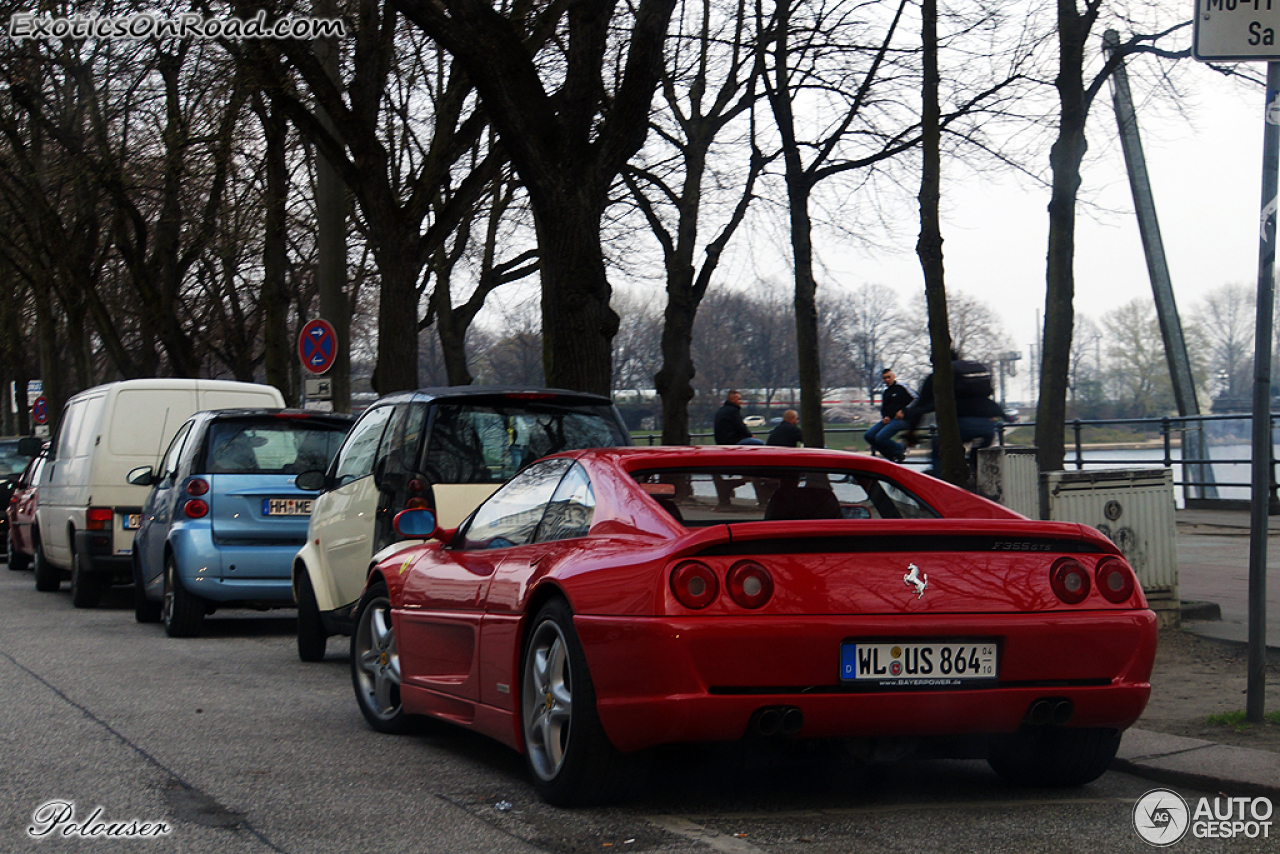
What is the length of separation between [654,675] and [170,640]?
24.7 ft

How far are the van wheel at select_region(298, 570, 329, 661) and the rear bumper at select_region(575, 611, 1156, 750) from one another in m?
5.23

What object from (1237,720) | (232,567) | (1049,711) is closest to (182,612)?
(232,567)

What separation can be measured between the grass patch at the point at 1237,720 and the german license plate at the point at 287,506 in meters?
7.29

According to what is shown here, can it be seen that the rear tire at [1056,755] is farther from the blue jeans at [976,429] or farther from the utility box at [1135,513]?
the blue jeans at [976,429]

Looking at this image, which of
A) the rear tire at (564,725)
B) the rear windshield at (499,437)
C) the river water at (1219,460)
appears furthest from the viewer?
the river water at (1219,460)

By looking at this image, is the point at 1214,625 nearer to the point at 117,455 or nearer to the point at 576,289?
the point at 576,289

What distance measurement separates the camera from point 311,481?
34.2 ft

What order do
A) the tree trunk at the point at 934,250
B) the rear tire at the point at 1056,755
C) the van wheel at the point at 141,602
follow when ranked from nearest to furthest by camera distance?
1. the rear tire at the point at 1056,755
2. the van wheel at the point at 141,602
3. the tree trunk at the point at 934,250

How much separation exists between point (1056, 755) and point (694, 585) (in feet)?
5.53

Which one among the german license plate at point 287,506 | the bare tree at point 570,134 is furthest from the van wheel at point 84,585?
the bare tree at point 570,134

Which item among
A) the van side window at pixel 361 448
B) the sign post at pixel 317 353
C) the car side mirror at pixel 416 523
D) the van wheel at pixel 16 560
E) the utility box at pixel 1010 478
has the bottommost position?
the van wheel at pixel 16 560

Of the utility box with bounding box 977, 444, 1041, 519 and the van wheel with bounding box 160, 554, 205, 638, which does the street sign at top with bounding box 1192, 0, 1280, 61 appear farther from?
the van wheel with bounding box 160, 554, 205, 638

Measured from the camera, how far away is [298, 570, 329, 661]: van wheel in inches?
399

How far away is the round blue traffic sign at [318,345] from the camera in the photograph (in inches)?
735
